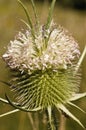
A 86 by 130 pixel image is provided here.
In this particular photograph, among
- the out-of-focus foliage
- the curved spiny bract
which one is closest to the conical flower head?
the curved spiny bract

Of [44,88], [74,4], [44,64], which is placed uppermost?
[74,4]

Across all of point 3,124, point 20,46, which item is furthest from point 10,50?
point 3,124

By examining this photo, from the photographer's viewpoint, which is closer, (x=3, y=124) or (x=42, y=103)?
(x=42, y=103)

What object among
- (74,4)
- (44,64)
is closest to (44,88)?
(44,64)

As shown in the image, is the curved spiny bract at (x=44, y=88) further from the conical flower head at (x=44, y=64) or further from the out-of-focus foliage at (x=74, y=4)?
the out-of-focus foliage at (x=74, y=4)

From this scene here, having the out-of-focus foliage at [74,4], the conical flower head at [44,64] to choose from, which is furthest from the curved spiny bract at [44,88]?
the out-of-focus foliage at [74,4]

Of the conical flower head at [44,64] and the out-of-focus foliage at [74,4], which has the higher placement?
the out-of-focus foliage at [74,4]

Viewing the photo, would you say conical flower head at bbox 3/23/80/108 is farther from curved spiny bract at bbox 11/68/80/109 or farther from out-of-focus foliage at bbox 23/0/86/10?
out-of-focus foliage at bbox 23/0/86/10

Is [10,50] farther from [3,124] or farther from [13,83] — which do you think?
[3,124]

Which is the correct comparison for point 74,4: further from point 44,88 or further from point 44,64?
point 44,64

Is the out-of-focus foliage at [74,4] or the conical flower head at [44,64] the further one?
the out-of-focus foliage at [74,4]

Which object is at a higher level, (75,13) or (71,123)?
(75,13)
